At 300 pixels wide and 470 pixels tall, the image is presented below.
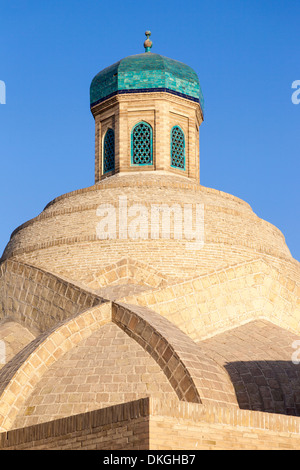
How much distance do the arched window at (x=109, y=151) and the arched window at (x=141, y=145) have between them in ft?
2.19

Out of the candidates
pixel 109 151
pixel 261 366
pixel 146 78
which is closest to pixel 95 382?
pixel 261 366

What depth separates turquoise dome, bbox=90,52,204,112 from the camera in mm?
18906

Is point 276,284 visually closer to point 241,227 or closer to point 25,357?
point 241,227

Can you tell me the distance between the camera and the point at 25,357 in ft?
37.0

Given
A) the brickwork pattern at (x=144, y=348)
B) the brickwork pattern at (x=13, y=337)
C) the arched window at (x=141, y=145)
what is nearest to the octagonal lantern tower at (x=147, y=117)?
the arched window at (x=141, y=145)

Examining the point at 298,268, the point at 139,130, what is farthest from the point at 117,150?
the point at 298,268

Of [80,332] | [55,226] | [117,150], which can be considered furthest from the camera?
[117,150]

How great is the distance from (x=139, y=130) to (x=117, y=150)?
71 centimetres

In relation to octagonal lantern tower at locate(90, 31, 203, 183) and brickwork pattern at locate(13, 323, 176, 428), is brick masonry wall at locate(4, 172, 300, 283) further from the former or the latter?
brickwork pattern at locate(13, 323, 176, 428)

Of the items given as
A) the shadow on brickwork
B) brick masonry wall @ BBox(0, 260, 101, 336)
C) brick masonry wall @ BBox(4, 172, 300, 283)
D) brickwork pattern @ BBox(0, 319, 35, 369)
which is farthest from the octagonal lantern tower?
the shadow on brickwork

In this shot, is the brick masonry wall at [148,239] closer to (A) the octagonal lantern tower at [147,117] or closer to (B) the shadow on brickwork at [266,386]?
(A) the octagonal lantern tower at [147,117]

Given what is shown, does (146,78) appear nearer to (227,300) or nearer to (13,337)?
(227,300)

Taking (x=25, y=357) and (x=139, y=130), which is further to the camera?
(x=139, y=130)
